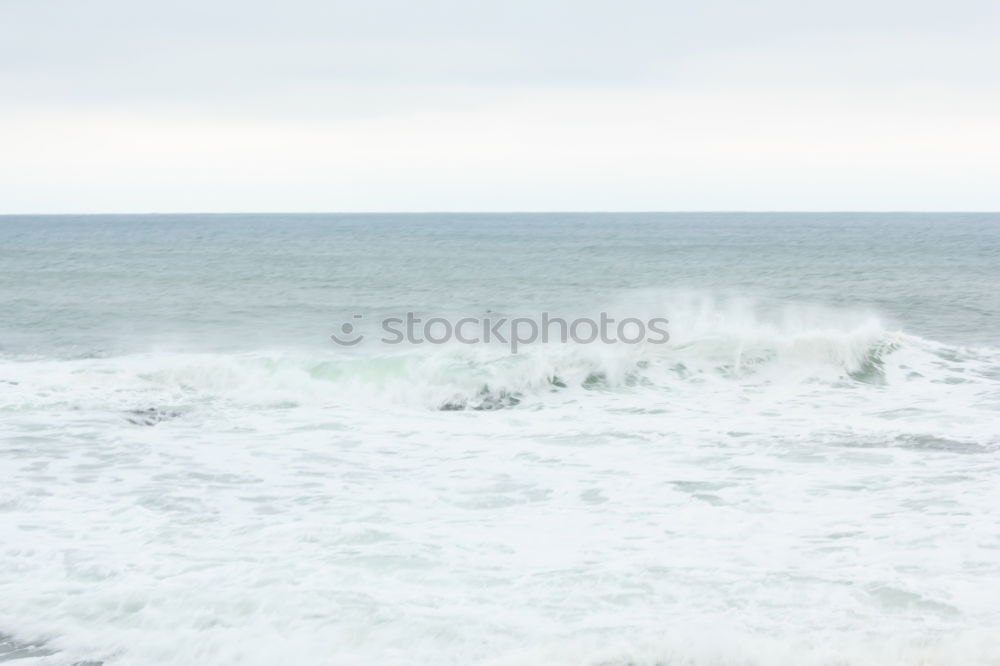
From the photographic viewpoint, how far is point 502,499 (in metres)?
9.30

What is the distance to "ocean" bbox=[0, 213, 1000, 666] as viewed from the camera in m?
6.22

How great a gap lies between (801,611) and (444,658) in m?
2.42

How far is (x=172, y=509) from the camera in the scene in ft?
29.3

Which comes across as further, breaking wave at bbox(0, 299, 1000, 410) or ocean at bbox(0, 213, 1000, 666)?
breaking wave at bbox(0, 299, 1000, 410)

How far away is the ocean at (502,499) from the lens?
622cm

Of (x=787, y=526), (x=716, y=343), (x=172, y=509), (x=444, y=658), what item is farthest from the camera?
(x=716, y=343)

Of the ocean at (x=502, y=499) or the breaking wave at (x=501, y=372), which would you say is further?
the breaking wave at (x=501, y=372)

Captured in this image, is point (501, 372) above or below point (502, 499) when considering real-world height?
above

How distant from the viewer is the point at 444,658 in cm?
594

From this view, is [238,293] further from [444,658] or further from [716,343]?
[444,658]

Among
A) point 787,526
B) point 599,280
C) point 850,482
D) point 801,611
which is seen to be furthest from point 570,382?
point 599,280

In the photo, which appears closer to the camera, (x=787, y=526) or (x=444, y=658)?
(x=444, y=658)

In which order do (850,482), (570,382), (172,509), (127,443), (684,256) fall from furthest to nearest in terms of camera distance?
(684,256) < (570,382) < (127,443) < (850,482) < (172,509)

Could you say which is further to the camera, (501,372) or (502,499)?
(501,372)
